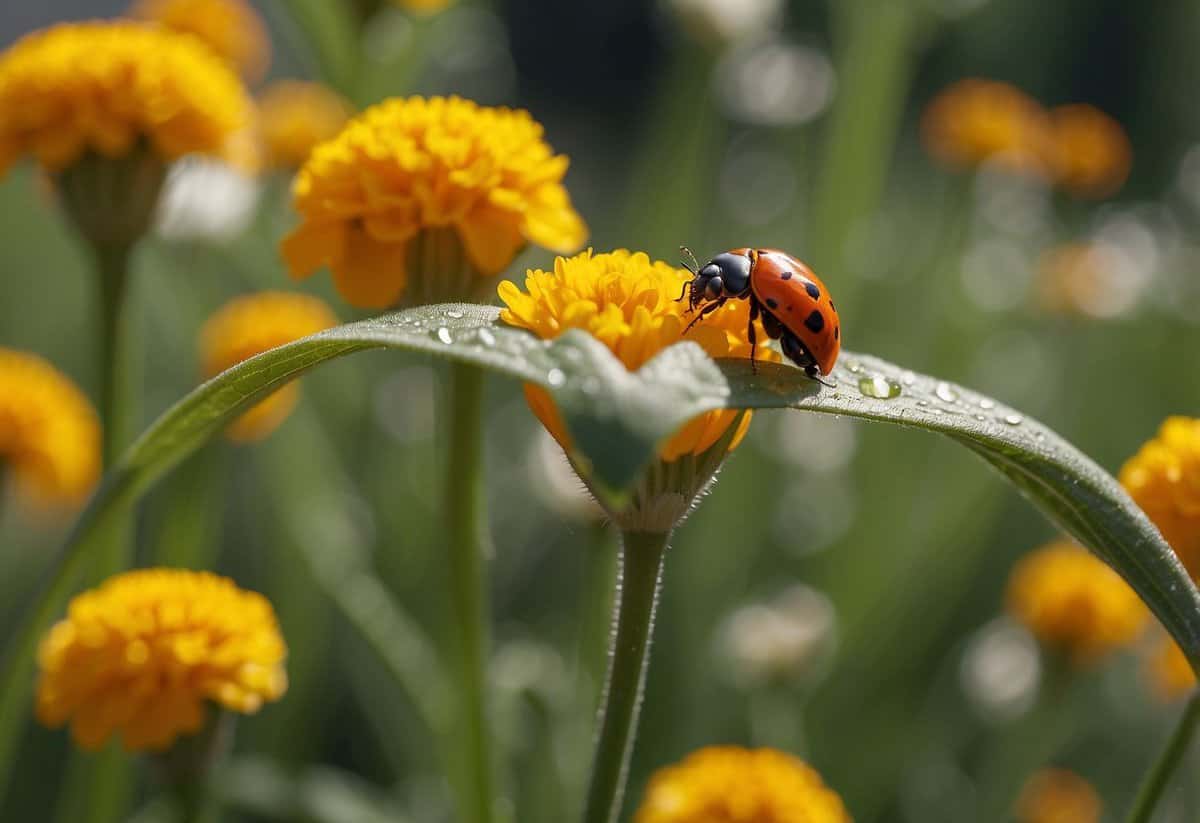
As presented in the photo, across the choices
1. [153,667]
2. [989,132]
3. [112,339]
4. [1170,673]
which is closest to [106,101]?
[112,339]

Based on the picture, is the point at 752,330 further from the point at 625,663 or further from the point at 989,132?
the point at 989,132

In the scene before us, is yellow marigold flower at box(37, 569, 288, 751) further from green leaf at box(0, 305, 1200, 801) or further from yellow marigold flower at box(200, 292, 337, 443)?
yellow marigold flower at box(200, 292, 337, 443)

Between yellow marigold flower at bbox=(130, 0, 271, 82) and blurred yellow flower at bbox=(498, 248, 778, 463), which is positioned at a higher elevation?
blurred yellow flower at bbox=(498, 248, 778, 463)

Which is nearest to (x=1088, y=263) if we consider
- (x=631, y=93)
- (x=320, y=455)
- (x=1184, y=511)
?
(x=320, y=455)

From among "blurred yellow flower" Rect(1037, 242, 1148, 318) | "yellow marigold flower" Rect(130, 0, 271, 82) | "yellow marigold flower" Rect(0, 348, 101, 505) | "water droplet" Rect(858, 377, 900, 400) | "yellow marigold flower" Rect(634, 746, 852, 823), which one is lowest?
"yellow marigold flower" Rect(0, 348, 101, 505)

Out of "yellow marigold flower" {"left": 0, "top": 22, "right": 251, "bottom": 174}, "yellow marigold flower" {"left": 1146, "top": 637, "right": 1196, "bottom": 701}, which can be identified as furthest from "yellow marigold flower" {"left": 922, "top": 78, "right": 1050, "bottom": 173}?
"yellow marigold flower" {"left": 0, "top": 22, "right": 251, "bottom": 174}

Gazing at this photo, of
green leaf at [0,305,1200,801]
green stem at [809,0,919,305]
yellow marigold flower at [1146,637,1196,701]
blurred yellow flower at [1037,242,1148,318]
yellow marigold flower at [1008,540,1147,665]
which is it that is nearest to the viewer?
green leaf at [0,305,1200,801]

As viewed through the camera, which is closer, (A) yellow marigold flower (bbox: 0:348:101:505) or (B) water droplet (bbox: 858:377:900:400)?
(B) water droplet (bbox: 858:377:900:400)

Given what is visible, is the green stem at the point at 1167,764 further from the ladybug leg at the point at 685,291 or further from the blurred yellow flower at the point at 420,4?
the blurred yellow flower at the point at 420,4
